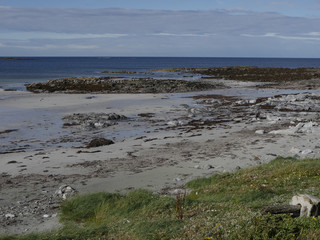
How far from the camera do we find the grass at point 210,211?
6.34 metres

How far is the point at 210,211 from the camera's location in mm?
7785

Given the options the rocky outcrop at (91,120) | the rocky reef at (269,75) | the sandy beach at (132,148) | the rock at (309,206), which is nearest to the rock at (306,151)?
the sandy beach at (132,148)

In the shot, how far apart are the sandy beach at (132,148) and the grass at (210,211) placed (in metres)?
1.06

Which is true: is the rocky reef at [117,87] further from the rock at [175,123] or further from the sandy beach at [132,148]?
the rock at [175,123]

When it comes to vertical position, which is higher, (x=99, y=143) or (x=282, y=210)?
(x=282, y=210)

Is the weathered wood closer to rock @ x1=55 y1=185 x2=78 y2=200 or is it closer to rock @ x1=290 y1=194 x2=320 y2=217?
rock @ x1=290 y1=194 x2=320 y2=217

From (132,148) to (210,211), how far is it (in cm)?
907

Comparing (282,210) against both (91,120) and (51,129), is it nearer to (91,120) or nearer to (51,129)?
(51,129)

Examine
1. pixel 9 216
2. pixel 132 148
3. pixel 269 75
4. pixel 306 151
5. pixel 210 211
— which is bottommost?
pixel 9 216

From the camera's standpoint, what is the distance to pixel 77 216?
905cm

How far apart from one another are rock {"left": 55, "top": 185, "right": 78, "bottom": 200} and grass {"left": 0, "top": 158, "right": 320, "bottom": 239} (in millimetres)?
1169

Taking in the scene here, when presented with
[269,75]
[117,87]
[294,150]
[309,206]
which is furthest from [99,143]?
[269,75]

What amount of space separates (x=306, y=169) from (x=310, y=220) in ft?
15.5

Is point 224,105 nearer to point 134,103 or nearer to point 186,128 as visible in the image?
point 134,103
